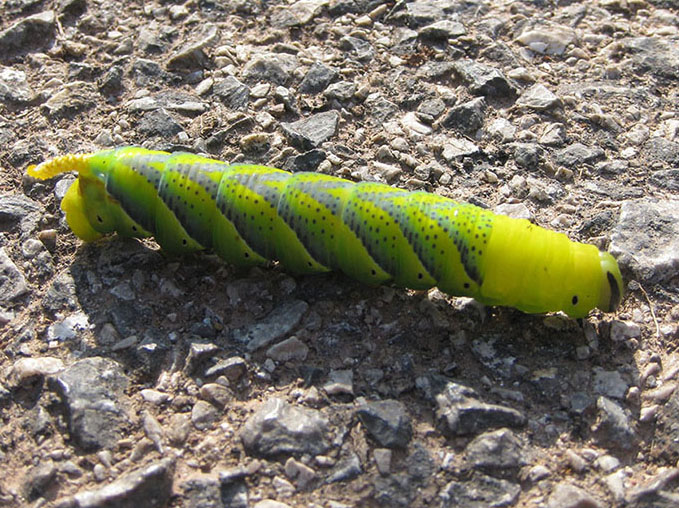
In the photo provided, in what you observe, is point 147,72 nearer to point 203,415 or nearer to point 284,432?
point 203,415

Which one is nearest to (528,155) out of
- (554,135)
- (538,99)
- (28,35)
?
(554,135)

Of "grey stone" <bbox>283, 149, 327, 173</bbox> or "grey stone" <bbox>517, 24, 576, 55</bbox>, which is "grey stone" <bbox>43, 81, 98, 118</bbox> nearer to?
"grey stone" <bbox>283, 149, 327, 173</bbox>

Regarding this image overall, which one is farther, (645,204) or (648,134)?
(648,134)

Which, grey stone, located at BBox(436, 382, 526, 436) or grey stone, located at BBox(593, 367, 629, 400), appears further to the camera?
grey stone, located at BBox(593, 367, 629, 400)

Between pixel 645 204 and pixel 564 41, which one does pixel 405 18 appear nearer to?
pixel 564 41

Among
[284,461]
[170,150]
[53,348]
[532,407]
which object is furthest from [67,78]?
[532,407]

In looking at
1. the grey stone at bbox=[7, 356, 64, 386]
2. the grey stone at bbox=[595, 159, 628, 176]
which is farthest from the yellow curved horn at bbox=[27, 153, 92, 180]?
the grey stone at bbox=[595, 159, 628, 176]

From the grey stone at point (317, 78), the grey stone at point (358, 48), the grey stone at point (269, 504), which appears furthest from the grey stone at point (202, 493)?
the grey stone at point (358, 48)
